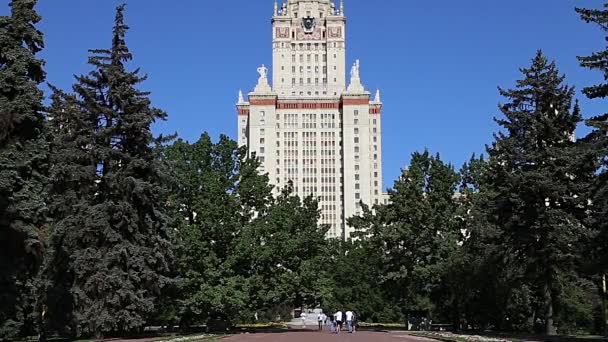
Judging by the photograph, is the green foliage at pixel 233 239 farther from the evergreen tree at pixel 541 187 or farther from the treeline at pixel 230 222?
the evergreen tree at pixel 541 187

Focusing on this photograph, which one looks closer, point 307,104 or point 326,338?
point 326,338

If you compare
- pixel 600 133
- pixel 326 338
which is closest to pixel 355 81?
pixel 326 338

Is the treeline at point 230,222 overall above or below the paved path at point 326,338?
above

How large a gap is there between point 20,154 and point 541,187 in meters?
22.5

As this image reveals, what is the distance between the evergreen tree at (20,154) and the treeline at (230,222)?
0.08 meters

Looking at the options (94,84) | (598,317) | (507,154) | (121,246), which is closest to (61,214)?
(121,246)

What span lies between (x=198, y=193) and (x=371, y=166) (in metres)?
124

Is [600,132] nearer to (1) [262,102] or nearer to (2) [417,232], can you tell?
(2) [417,232]

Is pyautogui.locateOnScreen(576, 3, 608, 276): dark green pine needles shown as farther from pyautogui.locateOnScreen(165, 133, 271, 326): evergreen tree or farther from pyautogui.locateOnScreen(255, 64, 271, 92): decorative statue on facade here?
pyautogui.locateOnScreen(255, 64, 271, 92): decorative statue on facade

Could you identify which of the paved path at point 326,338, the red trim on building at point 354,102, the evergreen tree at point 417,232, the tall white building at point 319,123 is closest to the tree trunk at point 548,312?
the paved path at point 326,338

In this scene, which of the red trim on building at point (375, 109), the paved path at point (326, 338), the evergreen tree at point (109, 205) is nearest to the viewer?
the evergreen tree at point (109, 205)

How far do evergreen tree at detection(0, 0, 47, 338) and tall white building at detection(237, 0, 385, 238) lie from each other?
428ft

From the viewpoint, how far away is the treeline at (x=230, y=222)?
27.9 metres

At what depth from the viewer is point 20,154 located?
26922mm
